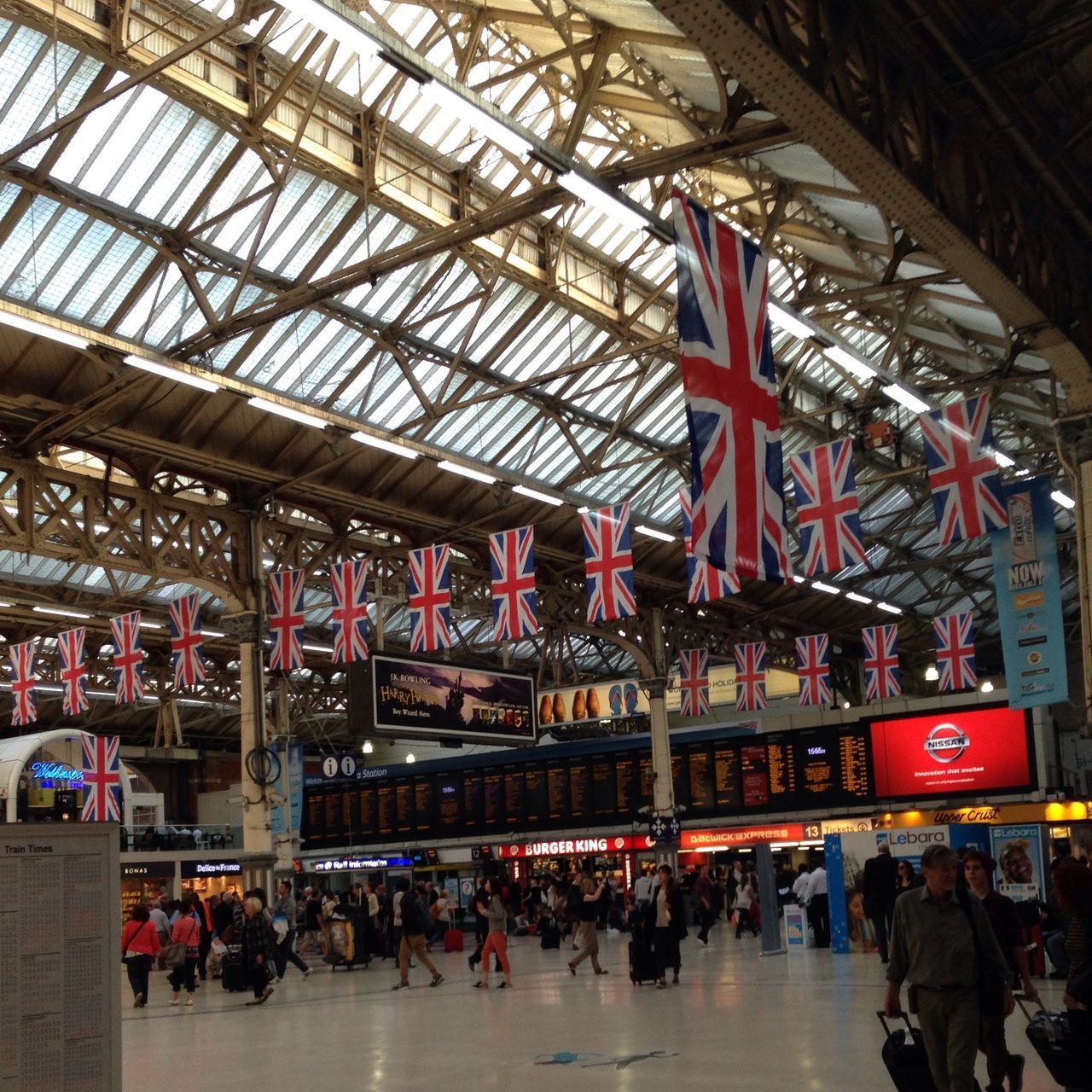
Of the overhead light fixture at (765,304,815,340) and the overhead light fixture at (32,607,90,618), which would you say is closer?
the overhead light fixture at (765,304,815,340)

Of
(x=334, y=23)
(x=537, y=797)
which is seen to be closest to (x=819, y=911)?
(x=334, y=23)

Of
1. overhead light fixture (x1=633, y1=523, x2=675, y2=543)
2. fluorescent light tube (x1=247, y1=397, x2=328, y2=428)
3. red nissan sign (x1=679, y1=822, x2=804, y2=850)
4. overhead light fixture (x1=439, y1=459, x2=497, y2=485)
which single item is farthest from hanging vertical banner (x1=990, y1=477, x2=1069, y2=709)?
red nissan sign (x1=679, y1=822, x2=804, y2=850)

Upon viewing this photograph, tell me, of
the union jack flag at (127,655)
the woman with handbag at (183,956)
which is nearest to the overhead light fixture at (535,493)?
the union jack flag at (127,655)

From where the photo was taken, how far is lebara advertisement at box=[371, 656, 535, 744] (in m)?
23.3

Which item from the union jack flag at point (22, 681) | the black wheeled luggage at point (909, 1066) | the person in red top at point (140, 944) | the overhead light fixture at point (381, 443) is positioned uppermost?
the overhead light fixture at point (381, 443)

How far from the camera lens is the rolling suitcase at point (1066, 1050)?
6277mm

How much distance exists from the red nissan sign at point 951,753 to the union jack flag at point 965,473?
1418cm

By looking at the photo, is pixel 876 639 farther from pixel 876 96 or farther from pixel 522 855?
pixel 876 96

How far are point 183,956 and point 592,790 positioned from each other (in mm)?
20198

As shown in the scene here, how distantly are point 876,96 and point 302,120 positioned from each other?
717 centimetres

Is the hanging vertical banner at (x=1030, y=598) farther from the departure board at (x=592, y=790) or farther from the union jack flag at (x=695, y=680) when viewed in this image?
the departure board at (x=592, y=790)

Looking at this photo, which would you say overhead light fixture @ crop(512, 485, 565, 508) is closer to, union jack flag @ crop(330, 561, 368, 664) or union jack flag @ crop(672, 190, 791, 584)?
union jack flag @ crop(330, 561, 368, 664)

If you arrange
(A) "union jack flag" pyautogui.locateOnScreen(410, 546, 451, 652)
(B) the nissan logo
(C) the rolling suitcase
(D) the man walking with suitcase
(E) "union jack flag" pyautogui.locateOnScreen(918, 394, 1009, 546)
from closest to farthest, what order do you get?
(C) the rolling suitcase < (D) the man walking with suitcase < (E) "union jack flag" pyautogui.locateOnScreen(918, 394, 1009, 546) < (A) "union jack flag" pyautogui.locateOnScreen(410, 546, 451, 652) < (B) the nissan logo

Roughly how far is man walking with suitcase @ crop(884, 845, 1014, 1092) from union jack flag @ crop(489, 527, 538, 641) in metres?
15.3
